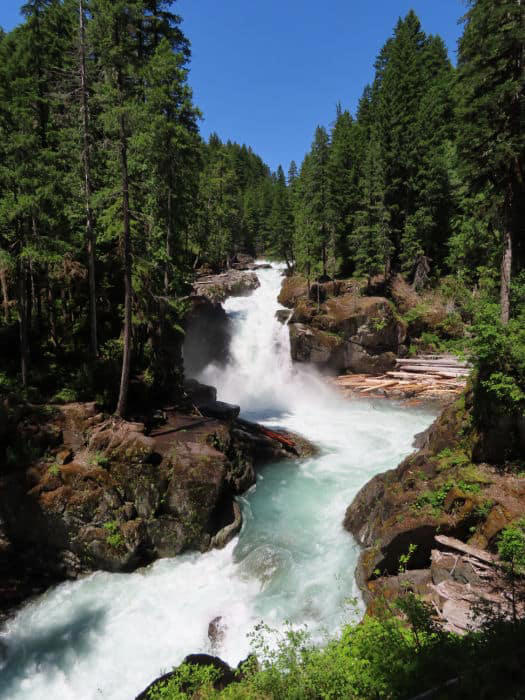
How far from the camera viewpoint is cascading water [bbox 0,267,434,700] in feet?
27.5

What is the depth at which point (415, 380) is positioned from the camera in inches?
1073

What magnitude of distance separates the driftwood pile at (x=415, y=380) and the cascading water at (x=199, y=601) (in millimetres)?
10297

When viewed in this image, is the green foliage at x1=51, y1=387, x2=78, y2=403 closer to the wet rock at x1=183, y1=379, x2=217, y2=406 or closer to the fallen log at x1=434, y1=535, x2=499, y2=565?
the wet rock at x1=183, y1=379, x2=217, y2=406

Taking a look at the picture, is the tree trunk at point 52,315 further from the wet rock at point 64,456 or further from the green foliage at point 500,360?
the green foliage at point 500,360

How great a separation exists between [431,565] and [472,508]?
1.62 metres

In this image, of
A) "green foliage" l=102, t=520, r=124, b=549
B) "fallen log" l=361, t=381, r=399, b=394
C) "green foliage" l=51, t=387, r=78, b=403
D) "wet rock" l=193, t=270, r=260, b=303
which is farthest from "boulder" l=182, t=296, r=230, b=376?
"green foliage" l=102, t=520, r=124, b=549

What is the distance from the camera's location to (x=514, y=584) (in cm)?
700

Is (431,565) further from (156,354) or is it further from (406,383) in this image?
(406,383)

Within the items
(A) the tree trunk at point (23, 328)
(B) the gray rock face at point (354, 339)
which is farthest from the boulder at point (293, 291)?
(A) the tree trunk at point (23, 328)

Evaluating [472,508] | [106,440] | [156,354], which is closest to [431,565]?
[472,508]

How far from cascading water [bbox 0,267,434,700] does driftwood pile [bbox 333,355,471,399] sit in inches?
405

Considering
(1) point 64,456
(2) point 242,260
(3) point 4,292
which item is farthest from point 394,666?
(2) point 242,260

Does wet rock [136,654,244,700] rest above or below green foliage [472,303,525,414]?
below

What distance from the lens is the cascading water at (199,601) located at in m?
8.39
